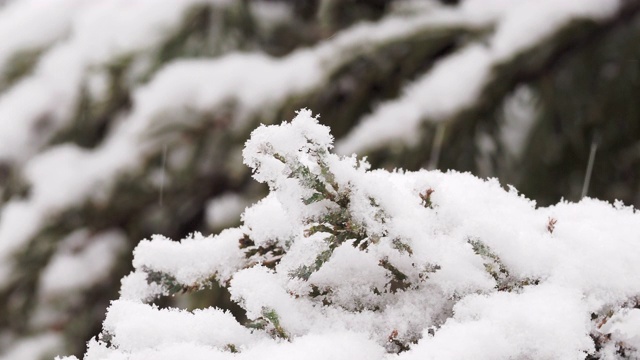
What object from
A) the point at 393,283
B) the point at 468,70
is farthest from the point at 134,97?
the point at 393,283

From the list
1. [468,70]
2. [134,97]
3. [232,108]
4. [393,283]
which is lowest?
[393,283]

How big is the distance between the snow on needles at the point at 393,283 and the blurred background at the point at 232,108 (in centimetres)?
97

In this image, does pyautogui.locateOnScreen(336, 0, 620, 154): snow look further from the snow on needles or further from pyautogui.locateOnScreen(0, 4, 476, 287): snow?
the snow on needles

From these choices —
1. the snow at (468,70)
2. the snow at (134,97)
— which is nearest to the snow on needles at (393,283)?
the snow at (468,70)

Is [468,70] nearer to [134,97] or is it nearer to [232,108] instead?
[232,108]

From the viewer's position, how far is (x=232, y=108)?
189 centimetres

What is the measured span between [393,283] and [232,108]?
1338 millimetres

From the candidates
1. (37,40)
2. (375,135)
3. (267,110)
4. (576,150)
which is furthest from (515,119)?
(37,40)

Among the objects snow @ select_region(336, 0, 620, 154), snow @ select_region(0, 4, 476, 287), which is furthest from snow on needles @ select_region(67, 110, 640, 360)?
snow @ select_region(0, 4, 476, 287)

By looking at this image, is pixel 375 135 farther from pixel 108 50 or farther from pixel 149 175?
pixel 108 50

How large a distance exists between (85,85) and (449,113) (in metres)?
1.18

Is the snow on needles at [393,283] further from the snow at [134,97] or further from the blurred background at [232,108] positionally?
the snow at [134,97]

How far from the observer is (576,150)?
5.30ft

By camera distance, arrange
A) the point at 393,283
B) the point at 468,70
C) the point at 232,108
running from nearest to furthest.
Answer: the point at 393,283 < the point at 468,70 < the point at 232,108
